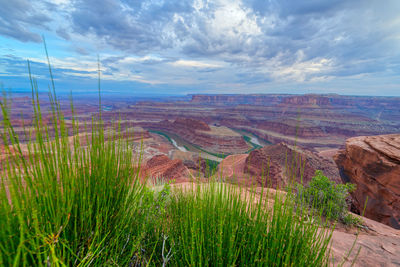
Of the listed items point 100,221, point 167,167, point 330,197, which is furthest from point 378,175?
point 167,167

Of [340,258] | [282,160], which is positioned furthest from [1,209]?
[282,160]

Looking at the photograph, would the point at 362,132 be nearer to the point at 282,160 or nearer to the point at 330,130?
the point at 330,130

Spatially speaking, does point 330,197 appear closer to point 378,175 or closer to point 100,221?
point 378,175

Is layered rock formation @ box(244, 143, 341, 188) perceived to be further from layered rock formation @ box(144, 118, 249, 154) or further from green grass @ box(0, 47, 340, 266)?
green grass @ box(0, 47, 340, 266)

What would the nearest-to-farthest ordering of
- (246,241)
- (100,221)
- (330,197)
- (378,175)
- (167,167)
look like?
(100,221) → (246,241) → (330,197) → (378,175) → (167,167)

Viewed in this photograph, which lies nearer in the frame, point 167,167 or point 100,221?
point 100,221

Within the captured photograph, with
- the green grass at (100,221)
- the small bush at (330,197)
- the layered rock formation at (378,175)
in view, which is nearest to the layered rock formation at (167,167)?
the layered rock formation at (378,175)
